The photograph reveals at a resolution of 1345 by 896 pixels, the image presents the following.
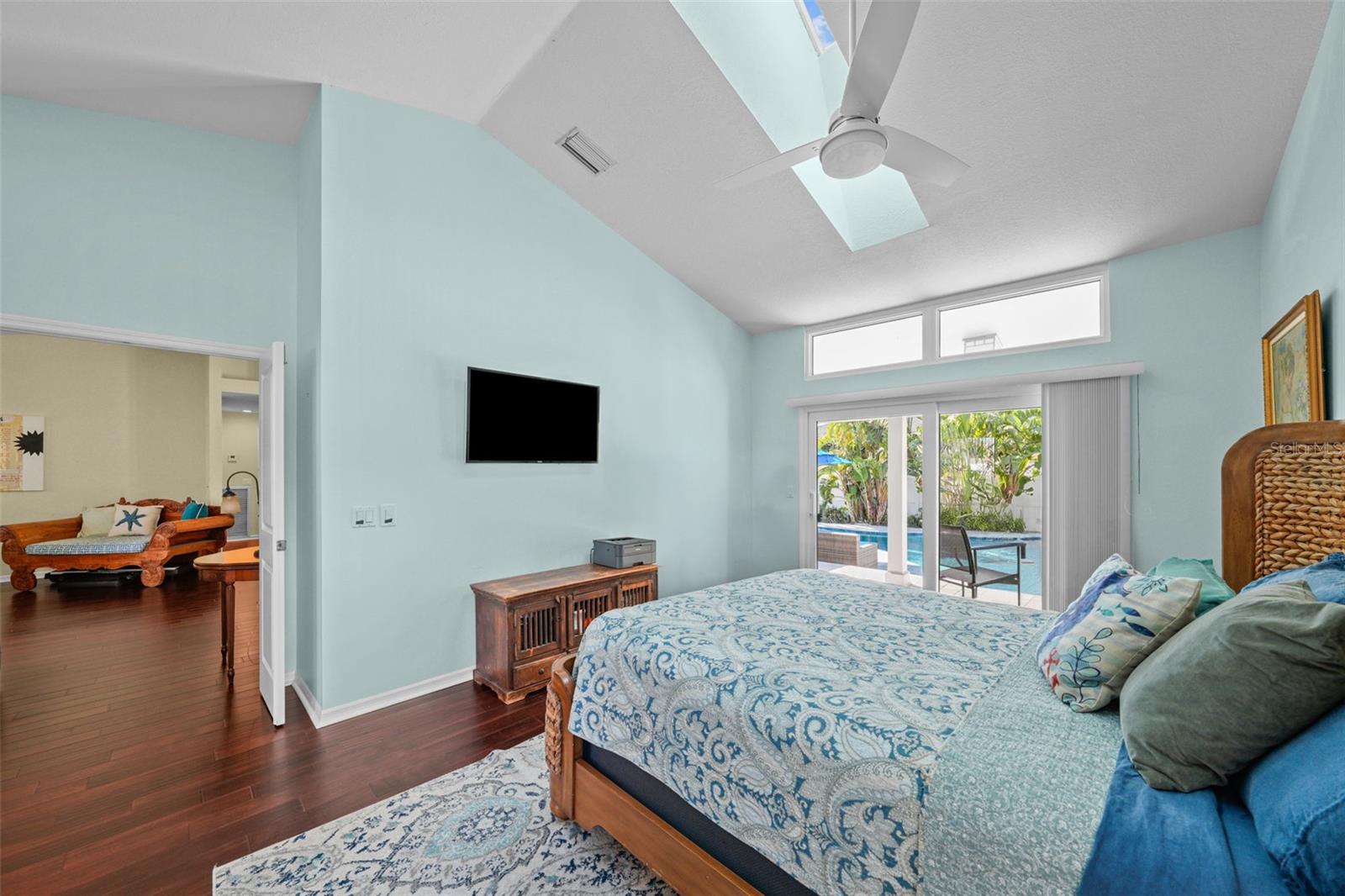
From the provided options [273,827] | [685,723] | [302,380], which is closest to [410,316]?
[302,380]

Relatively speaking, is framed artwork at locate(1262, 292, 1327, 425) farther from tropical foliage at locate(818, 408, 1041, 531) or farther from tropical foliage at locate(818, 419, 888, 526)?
tropical foliage at locate(818, 419, 888, 526)

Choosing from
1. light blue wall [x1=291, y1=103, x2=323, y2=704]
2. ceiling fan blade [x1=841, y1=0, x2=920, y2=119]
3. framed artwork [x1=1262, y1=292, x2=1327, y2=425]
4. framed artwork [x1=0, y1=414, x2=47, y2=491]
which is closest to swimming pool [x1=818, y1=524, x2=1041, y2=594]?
framed artwork [x1=1262, y1=292, x2=1327, y2=425]

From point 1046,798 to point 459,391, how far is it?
3311mm

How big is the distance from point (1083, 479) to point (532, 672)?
3.79 metres

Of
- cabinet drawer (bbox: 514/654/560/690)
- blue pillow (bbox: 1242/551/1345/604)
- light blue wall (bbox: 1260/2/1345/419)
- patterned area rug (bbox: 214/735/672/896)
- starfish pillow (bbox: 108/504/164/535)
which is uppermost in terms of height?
light blue wall (bbox: 1260/2/1345/419)

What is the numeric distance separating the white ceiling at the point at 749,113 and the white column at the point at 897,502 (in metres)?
1.45

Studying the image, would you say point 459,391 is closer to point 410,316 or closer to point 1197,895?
point 410,316

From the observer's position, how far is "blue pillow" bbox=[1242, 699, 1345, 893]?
2.43 feet

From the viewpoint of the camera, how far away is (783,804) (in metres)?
1.28

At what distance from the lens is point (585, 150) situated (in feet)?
11.5

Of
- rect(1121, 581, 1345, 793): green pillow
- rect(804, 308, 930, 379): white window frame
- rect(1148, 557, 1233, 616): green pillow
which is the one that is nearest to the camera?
rect(1121, 581, 1345, 793): green pillow

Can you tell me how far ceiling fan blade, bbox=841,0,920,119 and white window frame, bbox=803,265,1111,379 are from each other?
273 cm

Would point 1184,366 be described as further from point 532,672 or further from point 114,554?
point 114,554

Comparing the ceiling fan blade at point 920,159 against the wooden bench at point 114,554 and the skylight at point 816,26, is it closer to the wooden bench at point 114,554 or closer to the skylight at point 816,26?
the skylight at point 816,26
